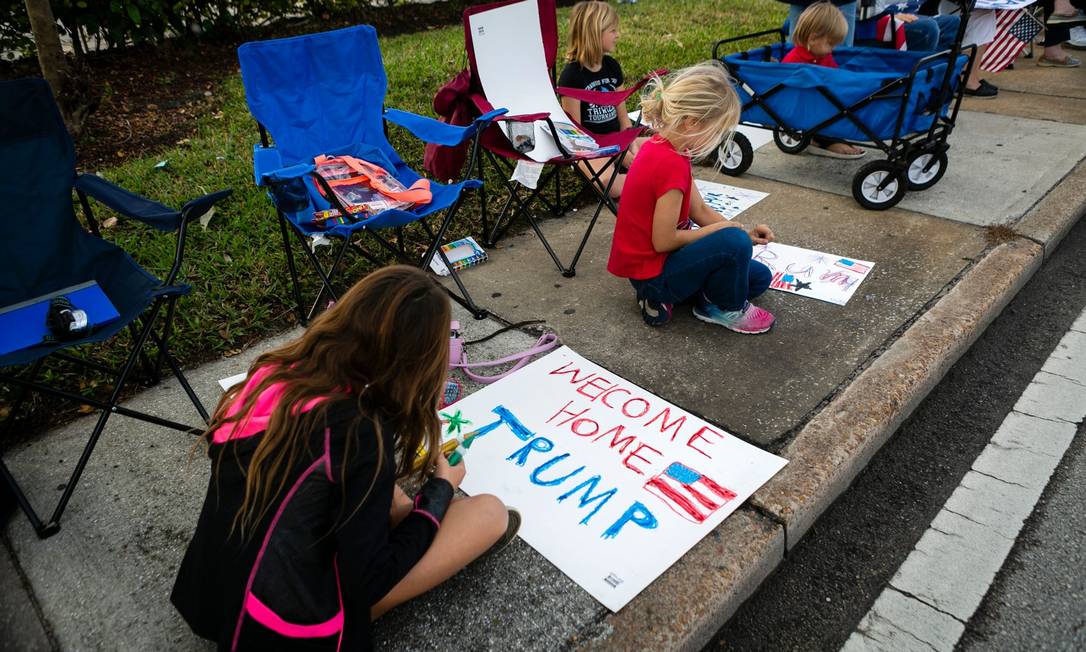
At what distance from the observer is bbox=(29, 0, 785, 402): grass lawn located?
9.15 ft

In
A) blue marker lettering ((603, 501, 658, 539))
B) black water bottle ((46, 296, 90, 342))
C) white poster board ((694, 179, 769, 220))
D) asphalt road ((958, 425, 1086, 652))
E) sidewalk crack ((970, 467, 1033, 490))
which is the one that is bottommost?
asphalt road ((958, 425, 1086, 652))

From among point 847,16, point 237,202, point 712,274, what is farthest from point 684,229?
point 847,16

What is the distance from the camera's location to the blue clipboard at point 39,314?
189 centimetres

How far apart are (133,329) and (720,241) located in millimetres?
2079

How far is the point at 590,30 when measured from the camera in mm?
3537

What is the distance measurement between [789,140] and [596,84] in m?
1.49

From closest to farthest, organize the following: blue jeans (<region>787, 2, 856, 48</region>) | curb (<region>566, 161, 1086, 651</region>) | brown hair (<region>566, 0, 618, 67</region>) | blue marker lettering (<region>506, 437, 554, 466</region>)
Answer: curb (<region>566, 161, 1086, 651</region>) → blue marker lettering (<region>506, 437, 554, 466</region>) → brown hair (<region>566, 0, 618, 67</region>) → blue jeans (<region>787, 2, 856, 48</region>)

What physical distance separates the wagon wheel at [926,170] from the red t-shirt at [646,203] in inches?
70.9

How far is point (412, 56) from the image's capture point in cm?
591

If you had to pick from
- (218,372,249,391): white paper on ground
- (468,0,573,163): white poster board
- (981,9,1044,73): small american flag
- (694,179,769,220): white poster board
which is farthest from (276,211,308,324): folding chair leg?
(981,9,1044,73): small american flag

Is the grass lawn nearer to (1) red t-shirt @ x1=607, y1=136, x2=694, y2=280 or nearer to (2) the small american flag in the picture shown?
(1) red t-shirt @ x1=607, y1=136, x2=694, y2=280

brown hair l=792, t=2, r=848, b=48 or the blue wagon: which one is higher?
brown hair l=792, t=2, r=848, b=48

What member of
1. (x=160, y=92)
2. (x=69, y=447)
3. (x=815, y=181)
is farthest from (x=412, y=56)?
(x=69, y=447)

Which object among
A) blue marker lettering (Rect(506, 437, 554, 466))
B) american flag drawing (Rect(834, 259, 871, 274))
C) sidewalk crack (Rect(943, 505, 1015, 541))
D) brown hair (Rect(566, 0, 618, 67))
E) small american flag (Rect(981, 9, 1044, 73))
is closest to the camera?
sidewalk crack (Rect(943, 505, 1015, 541))
